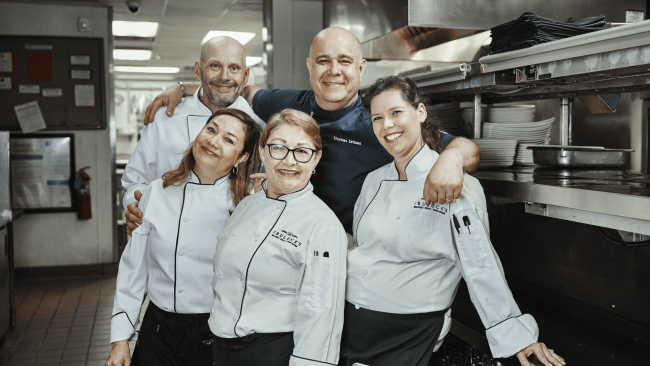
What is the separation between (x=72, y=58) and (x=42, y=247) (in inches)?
77.9

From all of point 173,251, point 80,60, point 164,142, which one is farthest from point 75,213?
point 173,251

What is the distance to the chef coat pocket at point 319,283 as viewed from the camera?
1.49 m

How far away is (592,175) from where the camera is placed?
196cm

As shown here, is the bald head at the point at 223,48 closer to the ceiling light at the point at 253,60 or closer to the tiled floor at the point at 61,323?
the tiled floor at the point at 61,323

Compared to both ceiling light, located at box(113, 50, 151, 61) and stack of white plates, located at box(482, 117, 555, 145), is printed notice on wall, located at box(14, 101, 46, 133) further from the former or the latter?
stack of white plates, located at box(482, 117, 555, 145)

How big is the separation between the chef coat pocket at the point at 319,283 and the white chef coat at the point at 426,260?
16cm

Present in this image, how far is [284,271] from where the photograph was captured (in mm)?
1562

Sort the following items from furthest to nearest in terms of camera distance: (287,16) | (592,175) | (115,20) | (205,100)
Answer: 1. (115,20)
2. (287,16)
3. (205,100)
4. (592,175)

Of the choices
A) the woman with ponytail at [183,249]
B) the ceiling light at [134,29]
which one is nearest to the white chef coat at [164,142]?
the woman with ponytail at [183,249]

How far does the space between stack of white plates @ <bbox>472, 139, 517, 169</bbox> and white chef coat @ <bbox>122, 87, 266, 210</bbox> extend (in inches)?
39.3

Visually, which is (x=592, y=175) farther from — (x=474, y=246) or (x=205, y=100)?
(x=205, y=100)

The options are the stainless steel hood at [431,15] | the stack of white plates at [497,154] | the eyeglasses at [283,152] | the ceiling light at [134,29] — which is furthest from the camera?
the ceiling light at [134,29]

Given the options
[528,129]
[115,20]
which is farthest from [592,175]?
[115,20]

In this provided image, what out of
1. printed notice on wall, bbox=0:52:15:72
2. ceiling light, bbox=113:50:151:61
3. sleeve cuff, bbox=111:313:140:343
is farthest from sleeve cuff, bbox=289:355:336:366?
ceiling light, bbox=113:50:151:61
